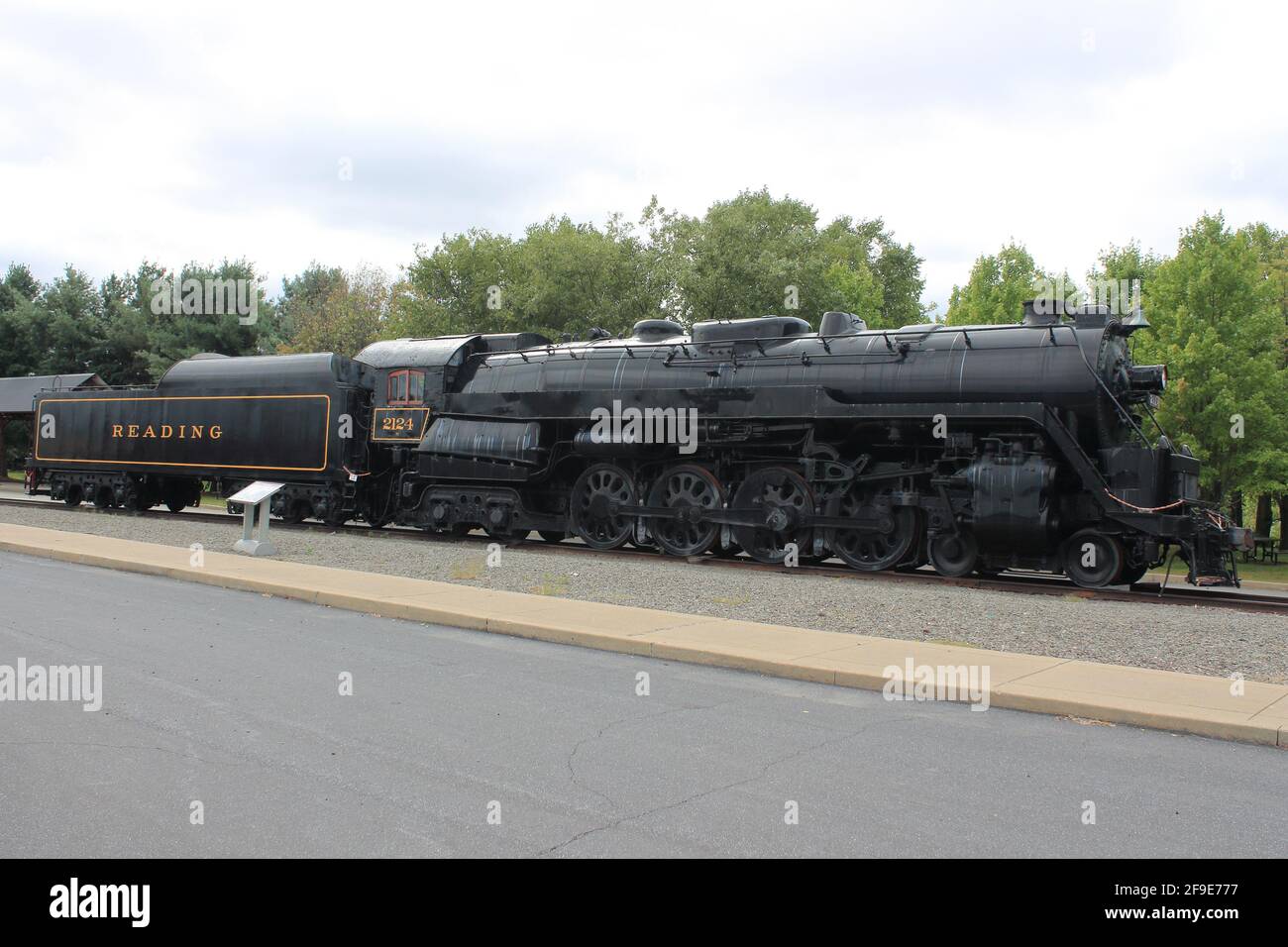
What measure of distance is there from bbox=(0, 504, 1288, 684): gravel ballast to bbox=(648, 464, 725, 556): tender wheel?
0.85 meters

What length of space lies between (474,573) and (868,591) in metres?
5.12

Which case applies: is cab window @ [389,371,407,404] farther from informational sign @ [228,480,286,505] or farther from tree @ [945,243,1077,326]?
tree @ [945,243,1077,326]

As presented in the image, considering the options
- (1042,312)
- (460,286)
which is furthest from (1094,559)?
(460,286)

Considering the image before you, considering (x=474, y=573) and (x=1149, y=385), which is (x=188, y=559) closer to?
(x=474, y=573)

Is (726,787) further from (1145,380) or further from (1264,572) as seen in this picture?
(1264,572)

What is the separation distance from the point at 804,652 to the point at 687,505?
26.0ft

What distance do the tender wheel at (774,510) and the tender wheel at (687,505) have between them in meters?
0.46

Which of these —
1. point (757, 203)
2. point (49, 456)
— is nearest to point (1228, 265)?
point (757, 203)

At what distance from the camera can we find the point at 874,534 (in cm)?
1499

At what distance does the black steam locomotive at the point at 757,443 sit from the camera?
1318 cm

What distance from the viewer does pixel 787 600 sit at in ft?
38.1

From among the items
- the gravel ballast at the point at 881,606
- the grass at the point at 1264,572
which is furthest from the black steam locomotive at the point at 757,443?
the grass at the point at 1264,572

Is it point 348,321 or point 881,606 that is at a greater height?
point 348,321

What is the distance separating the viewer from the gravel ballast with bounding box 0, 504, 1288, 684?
908 cm
